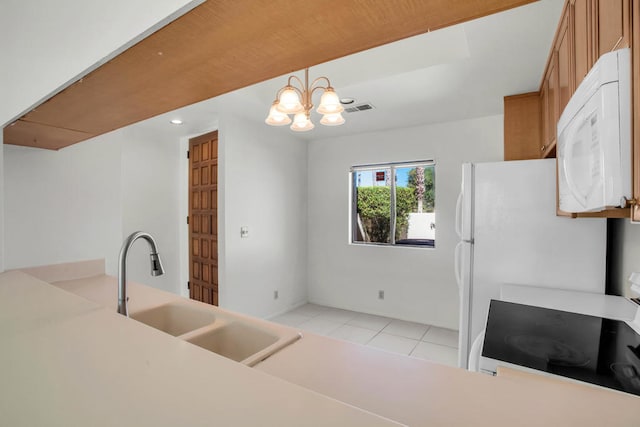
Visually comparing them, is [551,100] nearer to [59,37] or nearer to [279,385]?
[279,385]

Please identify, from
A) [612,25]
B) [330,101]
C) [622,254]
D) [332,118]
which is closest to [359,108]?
[332,118]

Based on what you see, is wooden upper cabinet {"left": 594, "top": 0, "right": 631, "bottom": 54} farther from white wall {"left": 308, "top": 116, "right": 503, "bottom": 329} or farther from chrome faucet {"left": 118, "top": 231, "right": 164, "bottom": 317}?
white wall {"left": 308, "top": 116, "right": 503, "bottom": 329}

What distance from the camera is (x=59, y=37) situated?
867mm

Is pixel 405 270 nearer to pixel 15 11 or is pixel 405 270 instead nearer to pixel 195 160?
pixel 195 160

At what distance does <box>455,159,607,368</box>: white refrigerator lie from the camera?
1.91 meters

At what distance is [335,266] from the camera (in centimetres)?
433

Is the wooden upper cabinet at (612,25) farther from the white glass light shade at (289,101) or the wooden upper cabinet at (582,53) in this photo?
the white glass light shade at (289,101)

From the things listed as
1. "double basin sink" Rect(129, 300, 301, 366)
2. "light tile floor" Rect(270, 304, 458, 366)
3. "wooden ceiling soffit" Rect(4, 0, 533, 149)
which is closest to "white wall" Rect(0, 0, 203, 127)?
"wooden ceiling soffit" Rect(4, 0, 533, 149)

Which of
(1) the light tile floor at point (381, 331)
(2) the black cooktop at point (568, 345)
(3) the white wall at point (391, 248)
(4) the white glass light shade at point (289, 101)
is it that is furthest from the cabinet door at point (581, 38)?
(1) the light tile floor at point (381, 331)

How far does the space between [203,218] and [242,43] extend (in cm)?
351

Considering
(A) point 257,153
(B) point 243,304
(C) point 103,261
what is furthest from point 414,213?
(C) point 103,261

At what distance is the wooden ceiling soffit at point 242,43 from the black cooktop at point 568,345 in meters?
1.10

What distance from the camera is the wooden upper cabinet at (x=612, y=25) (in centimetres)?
88

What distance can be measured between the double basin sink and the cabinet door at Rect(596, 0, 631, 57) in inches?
55.3
